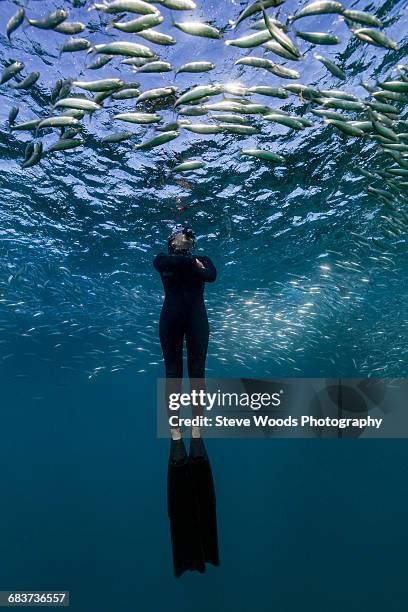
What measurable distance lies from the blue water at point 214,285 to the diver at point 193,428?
333 centimetres

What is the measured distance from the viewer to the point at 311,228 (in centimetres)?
1409

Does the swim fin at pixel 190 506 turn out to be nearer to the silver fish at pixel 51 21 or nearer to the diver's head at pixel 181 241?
the diver's head at pixel 181 241

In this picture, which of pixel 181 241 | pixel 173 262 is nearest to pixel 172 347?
pixel 173 262

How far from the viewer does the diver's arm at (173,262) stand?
6.92 metres

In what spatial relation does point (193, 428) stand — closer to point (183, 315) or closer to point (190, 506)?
point (190, 506)

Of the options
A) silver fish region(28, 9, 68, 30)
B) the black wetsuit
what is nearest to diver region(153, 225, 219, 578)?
the black wetsuit

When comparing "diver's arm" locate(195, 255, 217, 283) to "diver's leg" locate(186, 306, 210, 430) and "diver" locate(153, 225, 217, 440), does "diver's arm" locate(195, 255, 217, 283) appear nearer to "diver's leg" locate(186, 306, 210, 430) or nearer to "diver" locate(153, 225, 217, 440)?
"diver" locate(153, 225, 217, 440)

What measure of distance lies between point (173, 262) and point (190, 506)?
3.53 meters

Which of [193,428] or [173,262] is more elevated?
[173,262]

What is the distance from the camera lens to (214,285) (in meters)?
18.3

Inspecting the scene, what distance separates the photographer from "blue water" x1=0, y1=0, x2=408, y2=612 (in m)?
8.22

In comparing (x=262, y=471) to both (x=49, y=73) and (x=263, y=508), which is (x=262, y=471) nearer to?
(x=263, y=508)

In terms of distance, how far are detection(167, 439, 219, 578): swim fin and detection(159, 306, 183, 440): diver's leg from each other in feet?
2.47

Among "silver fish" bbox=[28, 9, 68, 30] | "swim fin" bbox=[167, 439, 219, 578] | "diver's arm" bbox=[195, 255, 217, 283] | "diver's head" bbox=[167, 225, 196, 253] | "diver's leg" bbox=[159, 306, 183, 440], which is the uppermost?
"silver fish" bbox=[28, 9, 68, 30]
